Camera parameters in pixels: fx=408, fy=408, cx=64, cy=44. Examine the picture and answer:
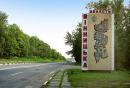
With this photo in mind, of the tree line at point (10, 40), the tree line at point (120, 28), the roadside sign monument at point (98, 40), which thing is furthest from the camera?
the tree line at point (10, 40)

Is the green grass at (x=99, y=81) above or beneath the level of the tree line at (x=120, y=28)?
beneath

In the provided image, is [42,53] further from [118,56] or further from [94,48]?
[94,48]

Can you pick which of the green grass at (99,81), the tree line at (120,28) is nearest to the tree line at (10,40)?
the tree line at (120,28)

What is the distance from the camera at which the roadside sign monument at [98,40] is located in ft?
112

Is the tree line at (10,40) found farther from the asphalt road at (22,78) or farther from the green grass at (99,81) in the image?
the green grass at (99,81)

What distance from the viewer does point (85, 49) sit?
35531 millimetres

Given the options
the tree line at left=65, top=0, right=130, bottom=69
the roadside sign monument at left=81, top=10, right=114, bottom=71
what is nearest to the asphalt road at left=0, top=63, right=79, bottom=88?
the roadside sign monument at left=81, top=10, right=114, bottom=71

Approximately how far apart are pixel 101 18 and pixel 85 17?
1.42 metres

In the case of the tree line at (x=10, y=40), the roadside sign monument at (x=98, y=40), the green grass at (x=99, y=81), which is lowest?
the green grass at (x=99, y=81)

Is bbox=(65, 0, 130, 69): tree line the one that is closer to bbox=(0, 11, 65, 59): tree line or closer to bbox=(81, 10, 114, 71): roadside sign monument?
bbox=(81, 10, 114, 71): roadside sign monument

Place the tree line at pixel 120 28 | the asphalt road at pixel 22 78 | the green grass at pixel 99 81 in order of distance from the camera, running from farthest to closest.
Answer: the tree line at pixel 120 28, the asphalt road at pixel 22 78, the green grass at pixel 99 81

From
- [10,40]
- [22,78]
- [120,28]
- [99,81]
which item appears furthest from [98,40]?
[10,40]

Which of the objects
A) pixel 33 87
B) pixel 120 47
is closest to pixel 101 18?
pixel 120 47

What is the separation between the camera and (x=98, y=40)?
34469mm
